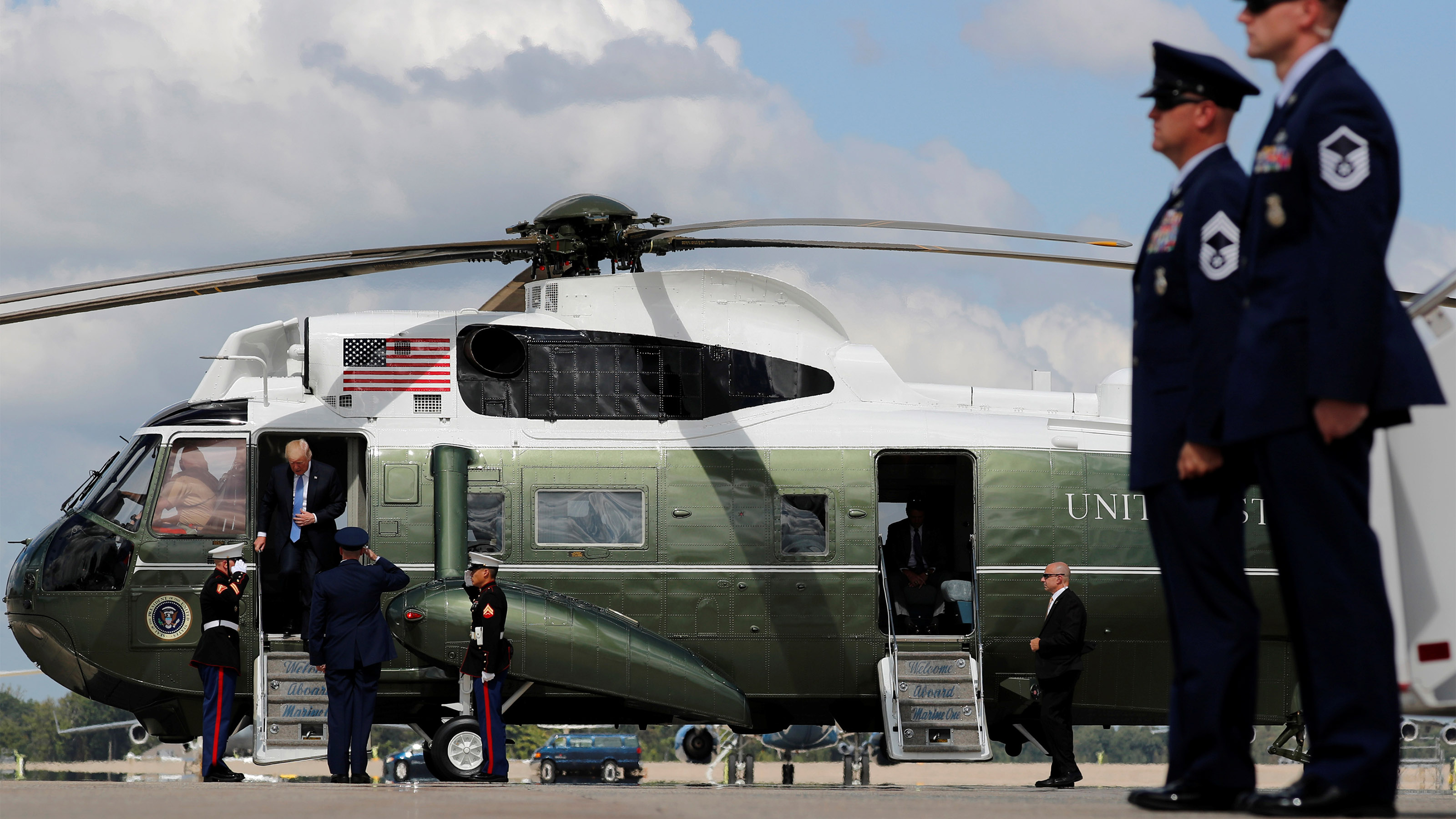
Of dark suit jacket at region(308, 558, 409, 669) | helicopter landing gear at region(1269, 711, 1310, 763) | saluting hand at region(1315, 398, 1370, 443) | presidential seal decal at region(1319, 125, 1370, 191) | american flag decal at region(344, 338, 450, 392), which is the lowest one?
helicopter landing gear at region(1269, 711, 1310, 763)

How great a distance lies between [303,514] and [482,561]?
128cm

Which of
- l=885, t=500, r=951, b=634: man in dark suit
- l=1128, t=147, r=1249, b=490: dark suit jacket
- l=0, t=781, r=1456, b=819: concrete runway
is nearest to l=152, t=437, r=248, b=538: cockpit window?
l=885, t=500, r=951, b=634: man in dark suit

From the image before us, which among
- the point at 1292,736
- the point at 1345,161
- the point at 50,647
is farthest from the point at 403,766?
the point at 1345,161

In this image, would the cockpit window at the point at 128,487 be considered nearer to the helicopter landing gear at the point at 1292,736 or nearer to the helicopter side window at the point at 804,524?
the helicopter side window at the point at 804,524

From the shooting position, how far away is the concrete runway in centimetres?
340

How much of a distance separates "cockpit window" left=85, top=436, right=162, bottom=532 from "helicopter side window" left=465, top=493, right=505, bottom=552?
2360 millimetres

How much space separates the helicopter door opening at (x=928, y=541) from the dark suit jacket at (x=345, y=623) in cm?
382

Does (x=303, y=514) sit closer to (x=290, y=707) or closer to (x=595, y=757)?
(x=290, y=707)

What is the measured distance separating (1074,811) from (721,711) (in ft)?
22.5

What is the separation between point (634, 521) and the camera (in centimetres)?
1064

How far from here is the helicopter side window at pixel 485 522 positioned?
414 inches

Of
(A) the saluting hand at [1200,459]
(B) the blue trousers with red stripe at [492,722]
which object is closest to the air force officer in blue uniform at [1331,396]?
(A) the saluting hand at [1200,459]

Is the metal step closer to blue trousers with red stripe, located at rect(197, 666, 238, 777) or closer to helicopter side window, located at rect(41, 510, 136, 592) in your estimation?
blue trousers with red stripe, located at rect(197, 666, 238, 777)

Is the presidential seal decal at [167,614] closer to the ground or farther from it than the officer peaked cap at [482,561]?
closer to the ground
